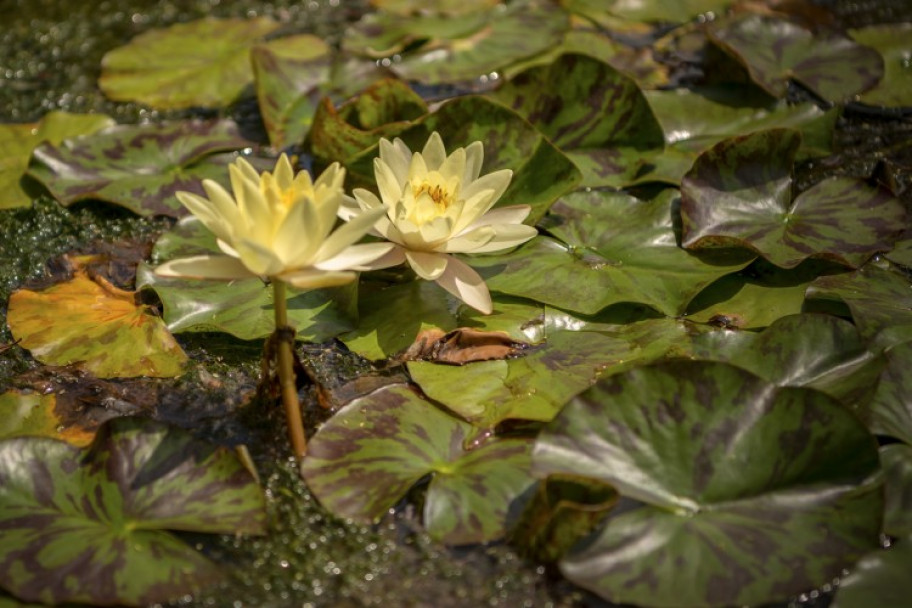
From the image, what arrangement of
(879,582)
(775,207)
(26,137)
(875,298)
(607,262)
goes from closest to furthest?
(879,582) < (875,298) < (607,262) < (775,207) < (26,137)

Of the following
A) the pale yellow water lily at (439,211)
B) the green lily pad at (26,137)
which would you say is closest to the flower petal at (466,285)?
the pale yellow water lily at (439,211)

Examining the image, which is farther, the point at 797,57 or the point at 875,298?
the point at 797,57

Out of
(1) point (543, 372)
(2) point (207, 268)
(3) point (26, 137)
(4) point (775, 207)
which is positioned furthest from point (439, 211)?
(3) point (26, 137)

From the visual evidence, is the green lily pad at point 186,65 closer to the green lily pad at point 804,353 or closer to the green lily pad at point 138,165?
the green lily pad at point 138,165

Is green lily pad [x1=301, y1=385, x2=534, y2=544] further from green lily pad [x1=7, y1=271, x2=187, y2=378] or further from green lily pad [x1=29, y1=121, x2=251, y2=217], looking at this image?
green lily pad [x1=29, y1=121, x2=251, y2=217]

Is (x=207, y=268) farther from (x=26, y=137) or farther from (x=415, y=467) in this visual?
(x=26, y=137)

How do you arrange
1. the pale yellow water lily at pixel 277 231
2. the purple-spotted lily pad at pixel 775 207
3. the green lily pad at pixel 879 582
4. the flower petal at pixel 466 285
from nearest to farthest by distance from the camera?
the green lily pad at pixel 879 582 < the pale yellow water lily at pixel 277 231 < the flower petal at pixel 466 285 < the purple-spotted lily pad at pixel 775 207
